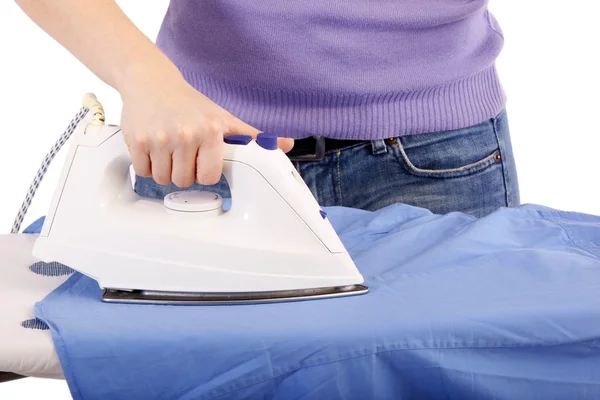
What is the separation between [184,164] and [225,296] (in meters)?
0.21

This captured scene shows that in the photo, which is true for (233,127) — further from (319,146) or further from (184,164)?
(319,146)

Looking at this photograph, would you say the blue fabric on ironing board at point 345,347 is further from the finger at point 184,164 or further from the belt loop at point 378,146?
the belt loop at point 378,146

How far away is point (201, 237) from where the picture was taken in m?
1.32

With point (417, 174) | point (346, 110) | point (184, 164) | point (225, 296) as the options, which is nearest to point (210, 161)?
point (184, 164)

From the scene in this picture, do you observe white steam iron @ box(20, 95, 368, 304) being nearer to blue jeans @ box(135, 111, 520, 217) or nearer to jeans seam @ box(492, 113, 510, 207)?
blue jeans @ box(135, 111, 520, 217)

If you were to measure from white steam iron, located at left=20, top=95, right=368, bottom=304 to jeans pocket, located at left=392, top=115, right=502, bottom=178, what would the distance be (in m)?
0.43

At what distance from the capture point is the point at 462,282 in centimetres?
132

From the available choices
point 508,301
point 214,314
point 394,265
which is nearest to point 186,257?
point 214,314

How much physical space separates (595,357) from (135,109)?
2.43 ft

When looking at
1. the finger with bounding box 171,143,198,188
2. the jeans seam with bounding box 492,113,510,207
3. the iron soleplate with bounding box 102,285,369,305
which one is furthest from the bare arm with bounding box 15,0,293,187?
the jeans seam with bounding box 492,113,510,207

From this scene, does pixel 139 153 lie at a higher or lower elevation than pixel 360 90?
lower

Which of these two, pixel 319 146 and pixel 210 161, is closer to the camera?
pixel 210 161

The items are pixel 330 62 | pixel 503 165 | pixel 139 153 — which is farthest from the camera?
pixel 503 165

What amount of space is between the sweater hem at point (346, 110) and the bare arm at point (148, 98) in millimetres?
299
